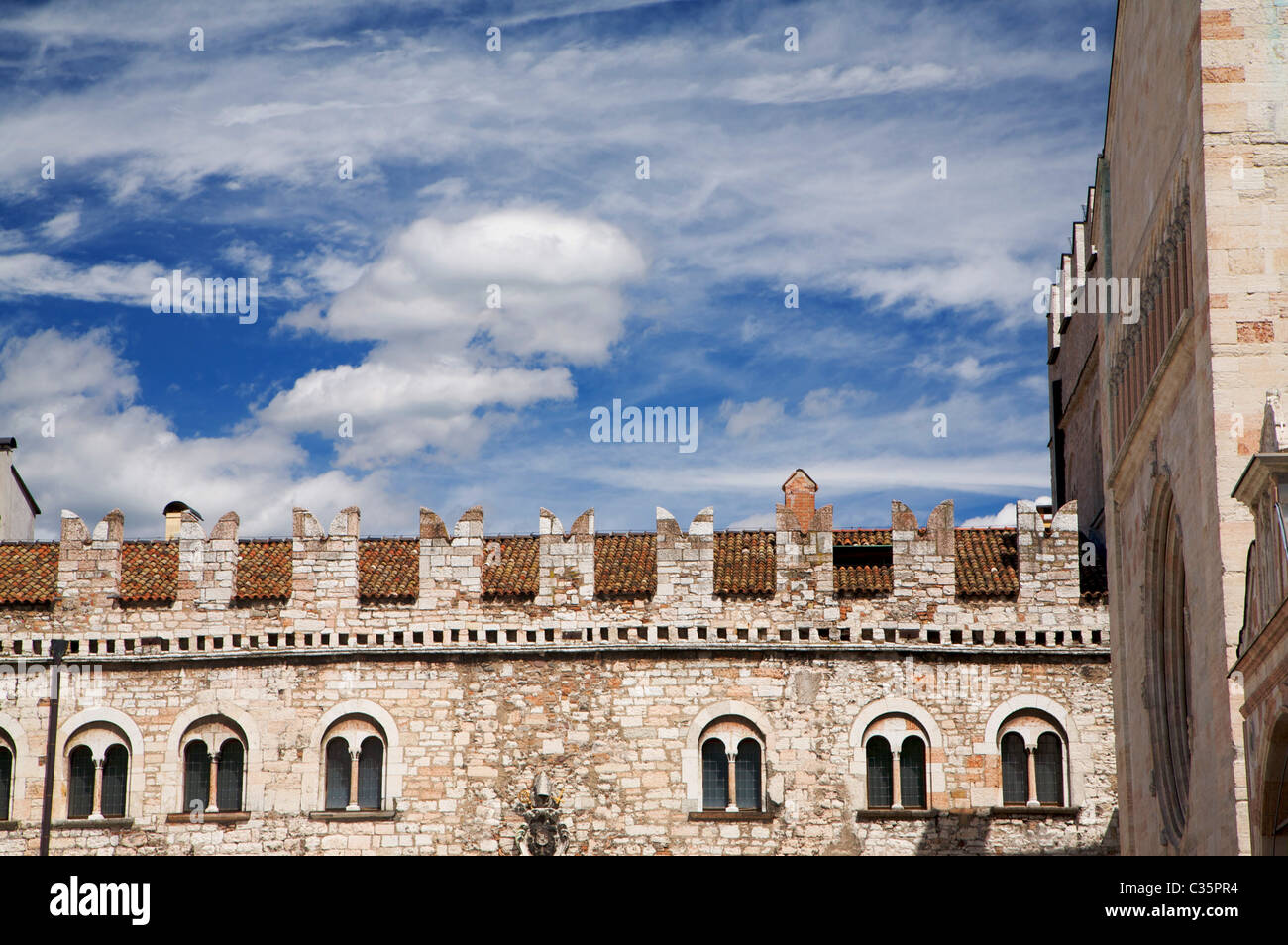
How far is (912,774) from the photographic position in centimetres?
2400

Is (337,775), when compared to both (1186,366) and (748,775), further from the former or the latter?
(1186,366)

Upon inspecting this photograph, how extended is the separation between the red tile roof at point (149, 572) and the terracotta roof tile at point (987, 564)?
494 inches

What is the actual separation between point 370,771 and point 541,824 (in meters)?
2.86

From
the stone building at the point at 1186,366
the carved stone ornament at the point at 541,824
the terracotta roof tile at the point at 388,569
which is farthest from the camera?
the terracotta roof tile at the point at 388,569

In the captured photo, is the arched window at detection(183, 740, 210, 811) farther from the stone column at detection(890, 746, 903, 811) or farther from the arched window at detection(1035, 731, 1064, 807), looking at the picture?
the arched window at detection(1035, 731, 1064, 807)

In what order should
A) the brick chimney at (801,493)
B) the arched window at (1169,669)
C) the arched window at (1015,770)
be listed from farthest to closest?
1. the brick chimney at (801,493)
2. the arched window at (1015,770)
3. the arched window at (1169,669)

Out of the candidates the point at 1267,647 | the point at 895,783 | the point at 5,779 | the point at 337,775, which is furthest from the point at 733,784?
the point at 1267,647

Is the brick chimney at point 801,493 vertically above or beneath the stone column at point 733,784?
above

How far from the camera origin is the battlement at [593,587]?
24375mm

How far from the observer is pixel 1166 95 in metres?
15.3

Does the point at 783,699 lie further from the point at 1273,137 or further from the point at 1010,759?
the point at 1273,137

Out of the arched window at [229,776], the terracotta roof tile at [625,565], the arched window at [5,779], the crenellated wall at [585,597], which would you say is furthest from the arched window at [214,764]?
the terracotta roof tile at [625,565]

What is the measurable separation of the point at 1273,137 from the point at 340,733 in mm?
16494

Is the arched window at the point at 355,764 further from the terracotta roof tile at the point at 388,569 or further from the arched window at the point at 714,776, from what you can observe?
the arched window at the point at 714,776
